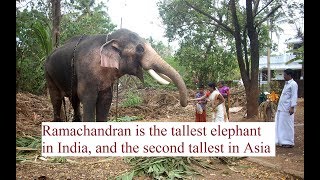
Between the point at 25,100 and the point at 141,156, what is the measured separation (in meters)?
1.80

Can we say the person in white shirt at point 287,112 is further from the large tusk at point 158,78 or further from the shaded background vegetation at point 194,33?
the large tusk at point 158,78

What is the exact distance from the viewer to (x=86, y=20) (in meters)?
4.39

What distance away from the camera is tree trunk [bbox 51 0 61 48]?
3.66m

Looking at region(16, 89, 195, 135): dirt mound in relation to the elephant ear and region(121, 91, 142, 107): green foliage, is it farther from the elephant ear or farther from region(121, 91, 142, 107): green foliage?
the elephant ear

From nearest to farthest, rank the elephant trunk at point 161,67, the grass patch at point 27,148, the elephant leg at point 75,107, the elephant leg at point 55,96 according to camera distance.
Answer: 1. the grass patch at point 27,148
2. the elephant trunk at point 161,67
3. the elephant leg at point 75,107
4. the elephant leg at point 55,96

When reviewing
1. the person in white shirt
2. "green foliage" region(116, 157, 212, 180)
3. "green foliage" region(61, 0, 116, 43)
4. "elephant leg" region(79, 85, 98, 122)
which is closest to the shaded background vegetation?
"green foliage" region(61, 0, 116, 43)

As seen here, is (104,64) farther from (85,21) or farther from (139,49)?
(85,21)

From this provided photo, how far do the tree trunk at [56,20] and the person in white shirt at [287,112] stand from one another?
8.29 ft

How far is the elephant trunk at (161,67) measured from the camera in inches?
133

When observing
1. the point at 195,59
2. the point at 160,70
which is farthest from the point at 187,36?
the point at 160,70

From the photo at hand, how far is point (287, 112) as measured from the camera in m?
4.02

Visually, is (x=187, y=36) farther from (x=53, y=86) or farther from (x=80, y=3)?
(x=53, y=86)

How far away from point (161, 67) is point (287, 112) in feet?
5.18

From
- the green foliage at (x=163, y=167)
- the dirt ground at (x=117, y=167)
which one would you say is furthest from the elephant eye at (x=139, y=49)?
the green foliage at (x=163, y=167)
